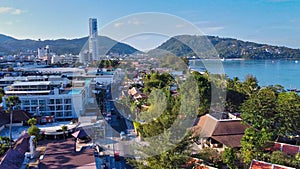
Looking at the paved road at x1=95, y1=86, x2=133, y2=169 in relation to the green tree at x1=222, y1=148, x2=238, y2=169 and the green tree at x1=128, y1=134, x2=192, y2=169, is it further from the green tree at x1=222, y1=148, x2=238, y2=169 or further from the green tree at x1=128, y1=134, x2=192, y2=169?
the green tree at x1=222, y1=148, x2=238, y2=169

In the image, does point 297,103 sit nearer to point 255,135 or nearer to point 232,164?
point 255,135

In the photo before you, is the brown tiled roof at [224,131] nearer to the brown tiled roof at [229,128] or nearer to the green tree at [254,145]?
the brown tiled roof at [229,128]

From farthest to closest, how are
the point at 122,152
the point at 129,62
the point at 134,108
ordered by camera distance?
1. the point at 129,62
2. the point at 134,108
3. the point at 122,152

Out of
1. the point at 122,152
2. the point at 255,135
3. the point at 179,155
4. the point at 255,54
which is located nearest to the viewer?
the point at 179,155

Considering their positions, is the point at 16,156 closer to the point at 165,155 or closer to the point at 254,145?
the point at 165,155

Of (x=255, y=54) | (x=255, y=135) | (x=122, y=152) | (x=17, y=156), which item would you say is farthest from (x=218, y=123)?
(x=255, y=54)

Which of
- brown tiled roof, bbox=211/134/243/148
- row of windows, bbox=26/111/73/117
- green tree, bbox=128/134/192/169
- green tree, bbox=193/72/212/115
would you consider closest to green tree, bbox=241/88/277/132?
brown tiled roof, bbox=211/134/243/148
